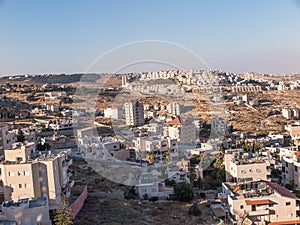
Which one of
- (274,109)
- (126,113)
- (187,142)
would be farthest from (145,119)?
(274,109)

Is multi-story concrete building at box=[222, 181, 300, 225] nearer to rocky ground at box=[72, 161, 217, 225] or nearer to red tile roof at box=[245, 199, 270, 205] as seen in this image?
red tile roof at box=[245, 199, 270, 205]

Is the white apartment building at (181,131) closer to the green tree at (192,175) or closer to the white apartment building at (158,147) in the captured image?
the white apartment building at (158,147)

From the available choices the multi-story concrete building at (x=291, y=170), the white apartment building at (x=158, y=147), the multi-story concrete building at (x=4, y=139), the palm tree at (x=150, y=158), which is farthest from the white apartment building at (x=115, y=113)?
the multi-story concrete building at (x=291, y=170)

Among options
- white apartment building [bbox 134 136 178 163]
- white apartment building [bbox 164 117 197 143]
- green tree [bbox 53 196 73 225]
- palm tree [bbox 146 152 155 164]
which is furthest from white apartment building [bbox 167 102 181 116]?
green tree [bbox 53 196 73 225]

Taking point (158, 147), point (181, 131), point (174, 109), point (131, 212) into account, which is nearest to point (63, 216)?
point (131, 212)

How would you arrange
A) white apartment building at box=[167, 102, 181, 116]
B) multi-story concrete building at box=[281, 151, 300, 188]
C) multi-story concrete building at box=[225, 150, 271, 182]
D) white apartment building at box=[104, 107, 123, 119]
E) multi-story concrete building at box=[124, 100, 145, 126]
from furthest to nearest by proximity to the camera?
white apartment building at box=[167, 102, 181, 116]
white apartment building at box=[104, 107, 123, 119]
multi-story concrete building at box=[124, 100, 145, 126]
multi-story concrete building at box=[281, 151, 300, 188]
multi-story concrete building at box=[225, 150, 271, 182]

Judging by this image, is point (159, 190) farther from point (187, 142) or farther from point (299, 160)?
point (187, 142)
